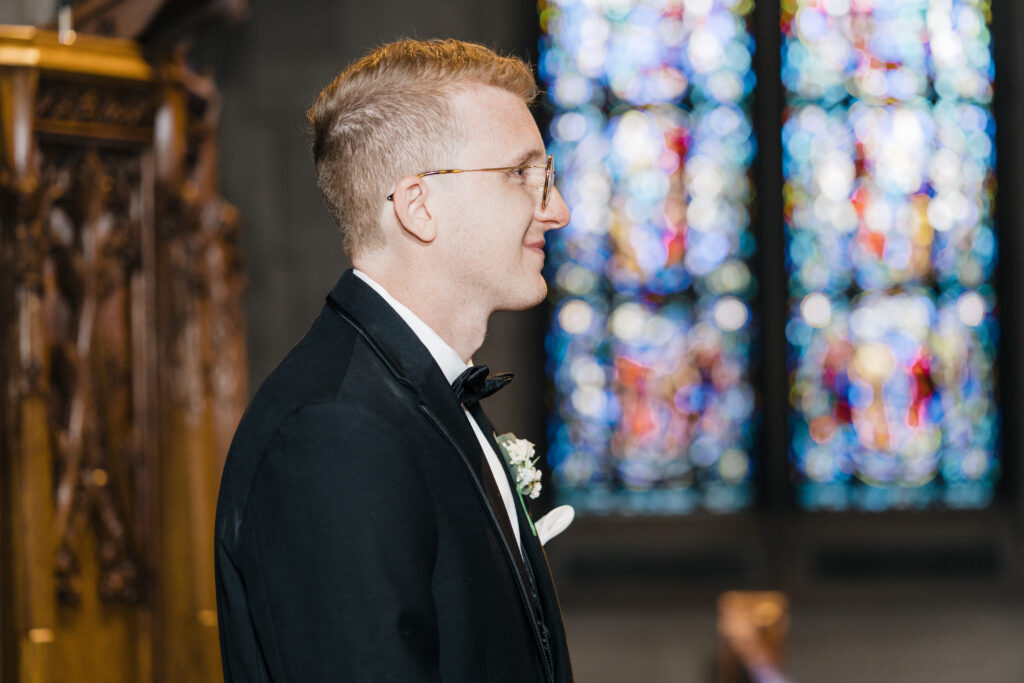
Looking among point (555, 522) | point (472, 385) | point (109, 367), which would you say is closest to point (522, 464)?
point (555, 522)

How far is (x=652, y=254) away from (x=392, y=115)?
5032 millimetres

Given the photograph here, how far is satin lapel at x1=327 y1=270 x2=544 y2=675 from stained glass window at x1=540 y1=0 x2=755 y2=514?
193 inches

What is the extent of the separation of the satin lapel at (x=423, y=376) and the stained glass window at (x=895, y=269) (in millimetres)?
5141

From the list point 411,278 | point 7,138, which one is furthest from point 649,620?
point 411,278

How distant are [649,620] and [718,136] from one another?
2.56m

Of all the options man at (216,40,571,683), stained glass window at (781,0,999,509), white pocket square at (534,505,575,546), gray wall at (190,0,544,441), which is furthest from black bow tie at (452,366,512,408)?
stained glass window at (781,0,999,509)

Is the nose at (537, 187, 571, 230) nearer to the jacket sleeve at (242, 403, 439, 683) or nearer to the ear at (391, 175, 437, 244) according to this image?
the ear at (391, 175, 437, 244)

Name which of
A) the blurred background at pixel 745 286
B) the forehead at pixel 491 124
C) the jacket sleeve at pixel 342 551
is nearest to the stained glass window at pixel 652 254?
the blurred background at pixel 745 286

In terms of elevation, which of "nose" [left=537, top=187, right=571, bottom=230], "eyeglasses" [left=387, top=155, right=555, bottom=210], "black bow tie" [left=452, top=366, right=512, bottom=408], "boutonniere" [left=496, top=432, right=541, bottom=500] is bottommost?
"boutonniere" [left=496, top=432, right=541, bottom=500]

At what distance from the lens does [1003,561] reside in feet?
19.8

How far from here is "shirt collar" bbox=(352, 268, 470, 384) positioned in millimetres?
1289

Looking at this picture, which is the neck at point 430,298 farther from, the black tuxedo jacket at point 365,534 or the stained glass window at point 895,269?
the stained glass window at point 895,269

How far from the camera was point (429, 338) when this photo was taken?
130 cm

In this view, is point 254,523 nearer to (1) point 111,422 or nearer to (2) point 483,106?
(2) point 483,106
